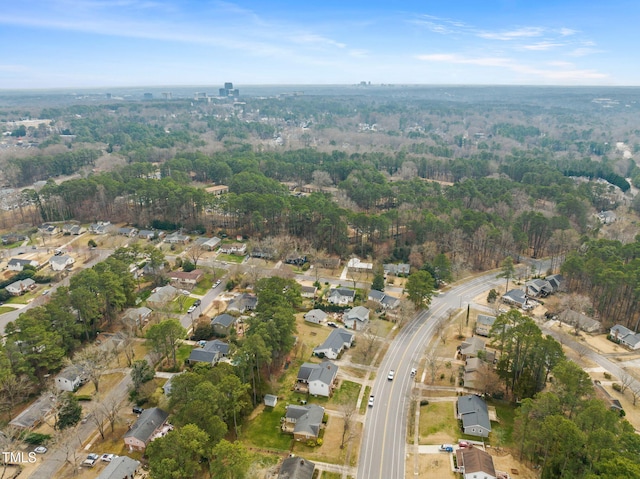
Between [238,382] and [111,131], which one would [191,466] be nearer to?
[238,382]

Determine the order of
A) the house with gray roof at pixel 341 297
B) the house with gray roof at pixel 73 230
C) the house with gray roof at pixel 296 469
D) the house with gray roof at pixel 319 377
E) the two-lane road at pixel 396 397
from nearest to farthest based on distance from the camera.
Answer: the house with gray roof at pixel 296 469 → the two-lane road at pixel 396 397 → the house with gray roof at pixel 319 377 → the house with gray roof at pixel 341 297 → the house with gray roof at pixel 73 230

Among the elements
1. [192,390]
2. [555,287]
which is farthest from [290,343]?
[555,287]

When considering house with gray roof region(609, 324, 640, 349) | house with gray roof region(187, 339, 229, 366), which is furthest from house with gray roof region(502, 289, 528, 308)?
house with gray roof region(187, 339, 229, 366)

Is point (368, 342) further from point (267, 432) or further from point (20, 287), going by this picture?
point (20, 287)

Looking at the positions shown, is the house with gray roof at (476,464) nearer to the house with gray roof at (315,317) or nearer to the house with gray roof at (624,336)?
the house with gray roof at (315,317)

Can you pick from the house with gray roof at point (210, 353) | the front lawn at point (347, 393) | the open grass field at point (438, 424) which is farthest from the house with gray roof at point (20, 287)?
the open grass field at point (438, 424)
